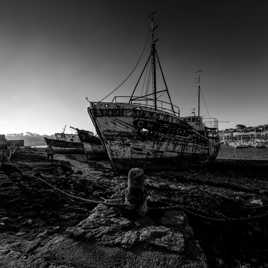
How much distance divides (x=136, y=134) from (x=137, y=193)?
6920 mm

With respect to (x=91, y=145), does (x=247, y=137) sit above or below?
above

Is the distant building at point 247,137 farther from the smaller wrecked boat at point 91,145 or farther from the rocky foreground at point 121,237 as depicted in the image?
A: the rocky foreground at point 121,237

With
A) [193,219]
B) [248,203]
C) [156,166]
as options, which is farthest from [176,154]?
[193,219]

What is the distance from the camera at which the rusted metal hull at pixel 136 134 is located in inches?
367

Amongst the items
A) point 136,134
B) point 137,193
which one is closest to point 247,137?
point 136,134

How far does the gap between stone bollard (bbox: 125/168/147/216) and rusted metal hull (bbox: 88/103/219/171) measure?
6.79 m

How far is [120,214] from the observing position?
9.07 ft

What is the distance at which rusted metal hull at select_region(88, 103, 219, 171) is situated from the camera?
30.6ft

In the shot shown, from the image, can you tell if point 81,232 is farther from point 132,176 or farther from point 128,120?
point 128,120

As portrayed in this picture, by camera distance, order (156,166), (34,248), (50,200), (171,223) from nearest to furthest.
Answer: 1. (34,248)
2. (171,223)
3. (50,200)
4. (156,166)

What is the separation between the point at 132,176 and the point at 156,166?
7.96 m

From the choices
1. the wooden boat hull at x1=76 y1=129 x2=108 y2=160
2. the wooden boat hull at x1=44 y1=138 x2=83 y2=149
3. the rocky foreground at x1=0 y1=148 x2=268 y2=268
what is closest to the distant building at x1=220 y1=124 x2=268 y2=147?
the wooden boat hull at x1=44 y1=138 x2=83 y2=149

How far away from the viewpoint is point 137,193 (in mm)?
2641

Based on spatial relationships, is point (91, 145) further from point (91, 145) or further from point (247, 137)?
point (247, 137)
